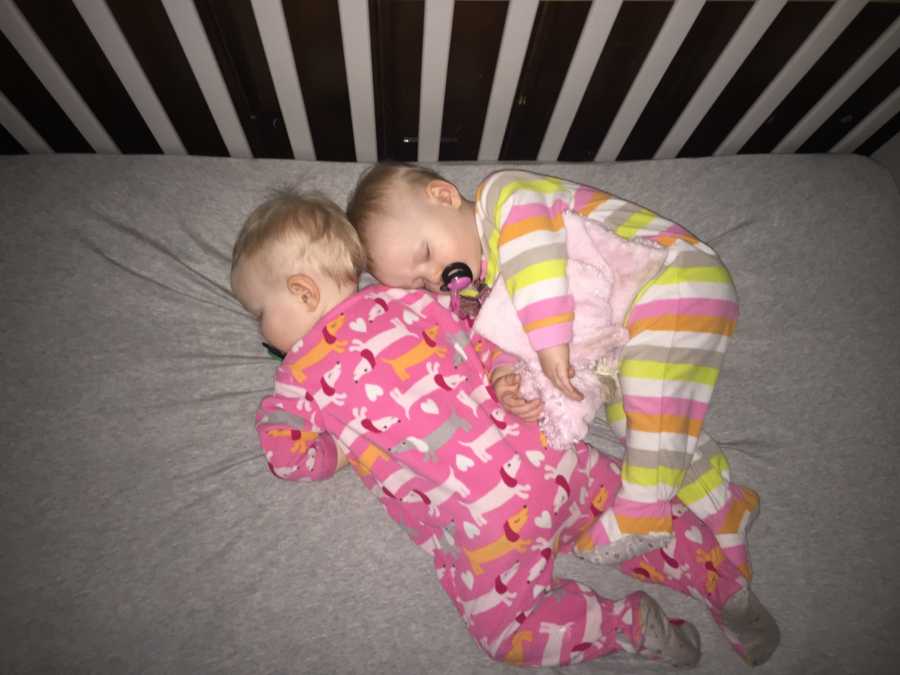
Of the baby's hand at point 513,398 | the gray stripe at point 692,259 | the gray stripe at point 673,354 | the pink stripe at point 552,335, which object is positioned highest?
the gray stripe at point 692,259

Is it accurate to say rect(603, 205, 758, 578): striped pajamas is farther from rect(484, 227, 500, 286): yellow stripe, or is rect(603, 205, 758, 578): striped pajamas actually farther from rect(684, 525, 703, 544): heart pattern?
rect(484, 227, 500, 286): yellow stripe

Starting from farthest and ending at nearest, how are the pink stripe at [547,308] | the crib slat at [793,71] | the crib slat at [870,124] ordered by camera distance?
the crib slat at [870,124] → the crib slat at [793,71] → the pink stripe at [547,308]

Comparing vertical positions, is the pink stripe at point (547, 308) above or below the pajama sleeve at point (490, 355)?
above

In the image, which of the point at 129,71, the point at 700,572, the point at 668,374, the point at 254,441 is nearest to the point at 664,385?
the point at 668,374

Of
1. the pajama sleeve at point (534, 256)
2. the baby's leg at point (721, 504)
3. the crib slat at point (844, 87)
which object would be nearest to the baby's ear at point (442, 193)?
the pajama sleeve at point (534, 256)

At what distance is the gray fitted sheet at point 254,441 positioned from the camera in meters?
1.35

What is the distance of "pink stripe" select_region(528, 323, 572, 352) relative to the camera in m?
1.22

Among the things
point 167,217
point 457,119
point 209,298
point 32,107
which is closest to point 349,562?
point 209,298

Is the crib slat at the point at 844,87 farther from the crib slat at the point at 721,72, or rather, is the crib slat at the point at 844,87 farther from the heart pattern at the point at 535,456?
the heart pattern at the point at 535,456

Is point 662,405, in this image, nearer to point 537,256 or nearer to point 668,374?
point 668,374

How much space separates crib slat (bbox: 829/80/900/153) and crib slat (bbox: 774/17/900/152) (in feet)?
0.44

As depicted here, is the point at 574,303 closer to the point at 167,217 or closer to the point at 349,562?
the point at 349,562

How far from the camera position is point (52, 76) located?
1.56 m

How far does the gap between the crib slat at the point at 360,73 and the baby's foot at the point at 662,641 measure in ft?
4.98
